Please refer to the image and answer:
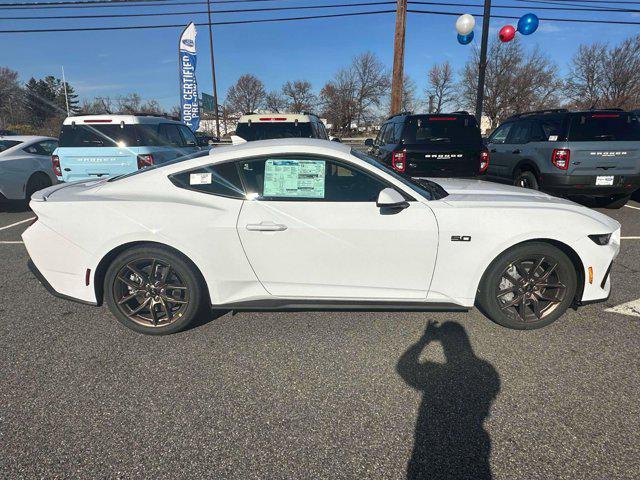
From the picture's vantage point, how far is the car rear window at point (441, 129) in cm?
706

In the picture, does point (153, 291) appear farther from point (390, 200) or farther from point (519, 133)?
point (519, 133)

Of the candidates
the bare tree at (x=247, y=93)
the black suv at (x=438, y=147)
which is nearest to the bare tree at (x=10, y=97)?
the bare tree at (x=247, y=93)

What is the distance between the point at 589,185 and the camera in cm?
645

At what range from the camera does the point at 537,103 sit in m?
47.7

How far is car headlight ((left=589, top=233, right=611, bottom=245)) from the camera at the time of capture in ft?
9.56

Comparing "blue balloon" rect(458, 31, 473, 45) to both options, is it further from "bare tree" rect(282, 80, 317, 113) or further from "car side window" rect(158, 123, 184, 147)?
"bare tree" rect(282, 80, 317, 113)

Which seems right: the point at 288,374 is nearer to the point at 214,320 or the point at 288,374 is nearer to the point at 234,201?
the point at 214,320

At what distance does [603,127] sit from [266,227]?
→ 6495mm

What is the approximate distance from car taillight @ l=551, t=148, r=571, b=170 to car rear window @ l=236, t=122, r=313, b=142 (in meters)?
4.31

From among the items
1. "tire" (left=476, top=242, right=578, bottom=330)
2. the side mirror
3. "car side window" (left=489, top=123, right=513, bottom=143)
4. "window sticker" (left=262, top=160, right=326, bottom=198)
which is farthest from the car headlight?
"car side window" (left=489, top=123, right=513, bottom=143)

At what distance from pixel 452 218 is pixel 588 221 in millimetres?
1075

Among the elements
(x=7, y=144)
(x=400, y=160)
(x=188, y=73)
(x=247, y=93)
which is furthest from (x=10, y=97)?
(x=400, y=160)

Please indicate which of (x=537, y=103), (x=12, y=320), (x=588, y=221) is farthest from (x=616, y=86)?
(x=12, y=320)

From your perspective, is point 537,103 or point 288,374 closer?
point 288,374
